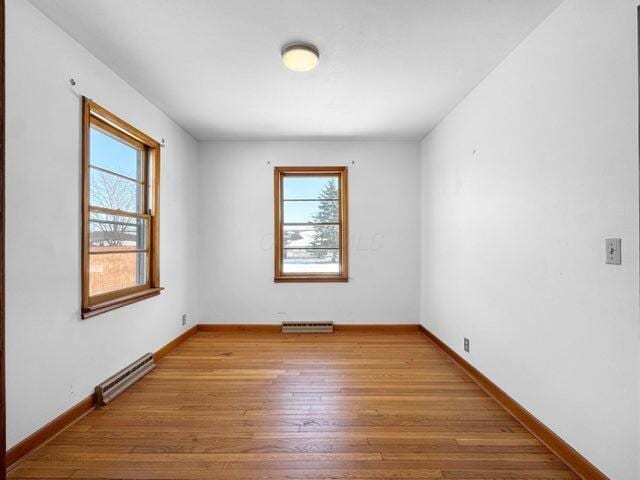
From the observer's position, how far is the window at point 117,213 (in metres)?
2.40

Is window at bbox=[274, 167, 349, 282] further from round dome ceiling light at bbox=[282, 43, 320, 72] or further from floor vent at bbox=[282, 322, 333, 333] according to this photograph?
round dome ceiling light at bbox=[282, 43, 320, 72]

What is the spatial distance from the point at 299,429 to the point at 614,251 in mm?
2040

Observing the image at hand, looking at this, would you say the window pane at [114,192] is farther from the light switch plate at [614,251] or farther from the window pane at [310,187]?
the light switch plate at [614,251]

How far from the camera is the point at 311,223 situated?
455cm

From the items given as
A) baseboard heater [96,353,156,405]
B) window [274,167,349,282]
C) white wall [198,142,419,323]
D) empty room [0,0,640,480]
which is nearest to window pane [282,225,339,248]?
window [274,167,349,282]

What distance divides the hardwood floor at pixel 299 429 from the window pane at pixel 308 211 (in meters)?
1.98

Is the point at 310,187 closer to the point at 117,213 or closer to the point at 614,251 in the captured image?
the point at 117,213

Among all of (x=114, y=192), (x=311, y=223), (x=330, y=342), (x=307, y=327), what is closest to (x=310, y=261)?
(x=311, y=223)

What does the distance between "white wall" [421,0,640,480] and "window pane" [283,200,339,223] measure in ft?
6.76

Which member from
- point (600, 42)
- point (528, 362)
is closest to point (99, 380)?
point (528, 362)

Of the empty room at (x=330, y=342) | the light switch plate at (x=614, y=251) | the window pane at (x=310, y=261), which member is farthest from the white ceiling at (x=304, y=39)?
the window pane at (x=310, y=261)

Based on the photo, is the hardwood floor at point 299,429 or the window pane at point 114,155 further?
the window pane at point 114,155

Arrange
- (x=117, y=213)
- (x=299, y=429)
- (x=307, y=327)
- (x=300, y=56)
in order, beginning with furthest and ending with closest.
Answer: (x=307, y=327) < (x=117, y=213) < (x=300, y=56) < (x=299, y=429)

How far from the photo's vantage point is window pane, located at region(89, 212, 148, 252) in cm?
254
